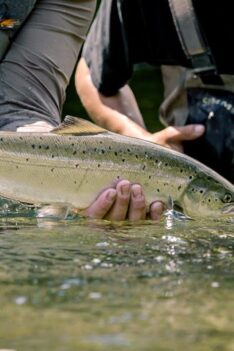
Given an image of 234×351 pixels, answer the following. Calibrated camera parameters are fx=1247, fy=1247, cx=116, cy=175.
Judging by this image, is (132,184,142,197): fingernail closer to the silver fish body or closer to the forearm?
the silver fish body

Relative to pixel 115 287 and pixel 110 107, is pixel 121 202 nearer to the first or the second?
pixel 115 287

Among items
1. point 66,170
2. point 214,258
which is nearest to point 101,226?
point 66,170

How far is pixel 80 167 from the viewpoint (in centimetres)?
314

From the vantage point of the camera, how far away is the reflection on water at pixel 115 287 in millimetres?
1912

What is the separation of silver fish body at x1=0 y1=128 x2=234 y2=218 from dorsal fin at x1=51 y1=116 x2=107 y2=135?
0.06 ft

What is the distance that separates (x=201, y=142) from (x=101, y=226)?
54.4 inches

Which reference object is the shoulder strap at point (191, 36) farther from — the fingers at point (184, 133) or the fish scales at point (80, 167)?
the fish scales at point (80, 167)

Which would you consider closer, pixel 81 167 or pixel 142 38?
pixel 81 167

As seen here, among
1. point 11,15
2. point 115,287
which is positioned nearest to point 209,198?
point 11,15

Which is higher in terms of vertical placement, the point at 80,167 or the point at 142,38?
the point at 142,38

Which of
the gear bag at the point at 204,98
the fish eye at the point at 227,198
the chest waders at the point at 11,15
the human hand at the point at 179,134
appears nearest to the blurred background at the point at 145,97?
the gear bag at the point at 204,98

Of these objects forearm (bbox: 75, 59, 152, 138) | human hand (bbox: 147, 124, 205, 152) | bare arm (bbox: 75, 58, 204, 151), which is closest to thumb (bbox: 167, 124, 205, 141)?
human hand (bbox: 147, 124, 205, 152)

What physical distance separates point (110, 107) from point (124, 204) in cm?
164

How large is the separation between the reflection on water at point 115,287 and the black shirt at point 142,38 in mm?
1359
